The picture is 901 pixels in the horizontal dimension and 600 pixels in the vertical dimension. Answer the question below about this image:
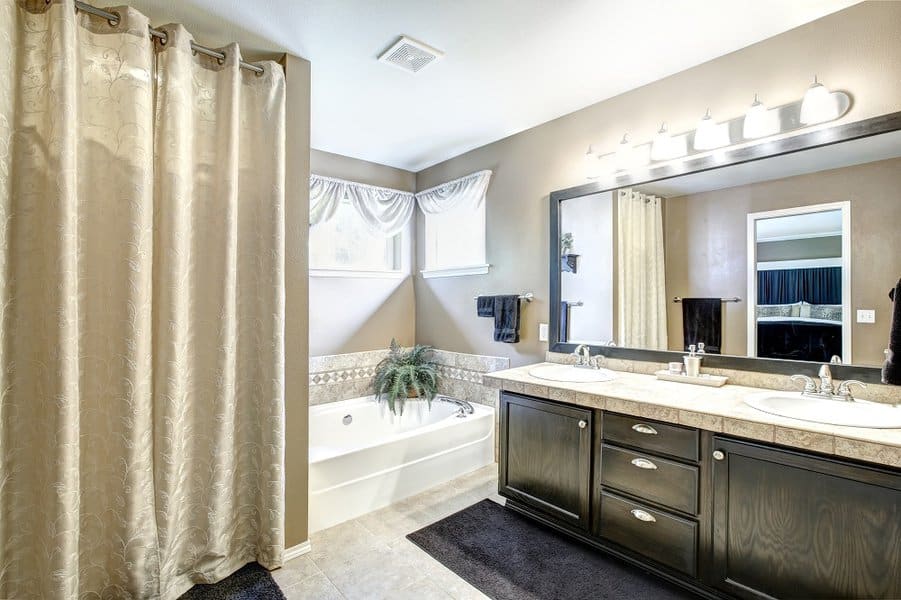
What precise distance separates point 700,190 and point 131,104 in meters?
2.63

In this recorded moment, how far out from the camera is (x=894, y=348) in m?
1.66

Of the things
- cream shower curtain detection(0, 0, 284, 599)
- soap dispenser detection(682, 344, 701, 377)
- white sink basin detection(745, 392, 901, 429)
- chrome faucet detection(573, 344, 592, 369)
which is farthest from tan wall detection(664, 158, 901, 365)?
cream shower curtain detection(0, 0, 284, 599)

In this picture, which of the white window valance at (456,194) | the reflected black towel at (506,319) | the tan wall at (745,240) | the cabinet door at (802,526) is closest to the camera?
the cabinet door at (802,526)

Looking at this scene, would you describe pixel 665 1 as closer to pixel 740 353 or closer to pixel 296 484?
pixel 740 353

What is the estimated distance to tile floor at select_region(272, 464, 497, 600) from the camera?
1856 millimetres

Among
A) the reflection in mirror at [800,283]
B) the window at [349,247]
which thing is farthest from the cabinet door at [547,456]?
the window at [349,247]

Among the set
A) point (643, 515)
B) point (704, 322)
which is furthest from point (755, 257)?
point (643, 515)

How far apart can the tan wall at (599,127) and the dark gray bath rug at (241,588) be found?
1.98m

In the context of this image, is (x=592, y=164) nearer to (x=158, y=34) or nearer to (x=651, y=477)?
(x=651, y=477)

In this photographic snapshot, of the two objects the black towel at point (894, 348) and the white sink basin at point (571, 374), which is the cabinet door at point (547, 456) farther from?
the black towel at point (894, 348)

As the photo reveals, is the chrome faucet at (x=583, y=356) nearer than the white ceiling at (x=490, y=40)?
No

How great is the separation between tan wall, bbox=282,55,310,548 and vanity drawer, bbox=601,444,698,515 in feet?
4.94

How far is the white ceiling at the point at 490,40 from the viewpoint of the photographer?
1.83 m

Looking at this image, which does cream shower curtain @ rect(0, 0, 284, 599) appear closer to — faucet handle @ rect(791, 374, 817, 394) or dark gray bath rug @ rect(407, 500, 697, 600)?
dark gray bath rug @ rect(407, 500, 697, 600)
